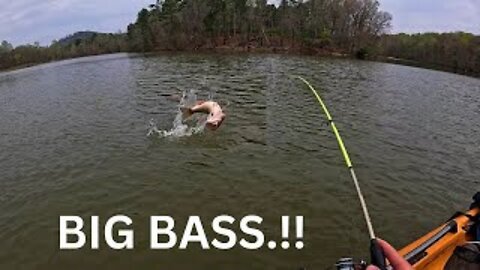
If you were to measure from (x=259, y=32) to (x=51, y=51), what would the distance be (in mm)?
49818

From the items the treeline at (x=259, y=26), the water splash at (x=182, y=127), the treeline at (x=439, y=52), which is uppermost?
the treeline at (x=259, y=26)

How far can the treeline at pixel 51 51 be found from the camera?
90.4m

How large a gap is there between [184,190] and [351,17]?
97899mm

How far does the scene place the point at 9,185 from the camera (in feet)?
44.4

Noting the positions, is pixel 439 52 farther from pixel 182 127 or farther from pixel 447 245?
pixel 447 245

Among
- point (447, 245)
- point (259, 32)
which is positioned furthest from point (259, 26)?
point (447, 245)

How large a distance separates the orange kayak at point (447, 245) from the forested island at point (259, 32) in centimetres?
8584

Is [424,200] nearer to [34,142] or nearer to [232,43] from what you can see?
[34,142]

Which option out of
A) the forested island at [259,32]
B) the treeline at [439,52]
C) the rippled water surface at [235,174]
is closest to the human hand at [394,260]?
the rippled water surface at [235,174]

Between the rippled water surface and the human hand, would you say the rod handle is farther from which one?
the rippled water surface

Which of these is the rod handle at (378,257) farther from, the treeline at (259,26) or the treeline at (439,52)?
the treeline at (259,26)

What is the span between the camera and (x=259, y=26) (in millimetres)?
109312

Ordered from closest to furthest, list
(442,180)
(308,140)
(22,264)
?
(22,264) < (442,180) < (308,140)

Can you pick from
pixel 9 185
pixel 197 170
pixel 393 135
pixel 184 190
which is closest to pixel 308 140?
pixel 393 135
